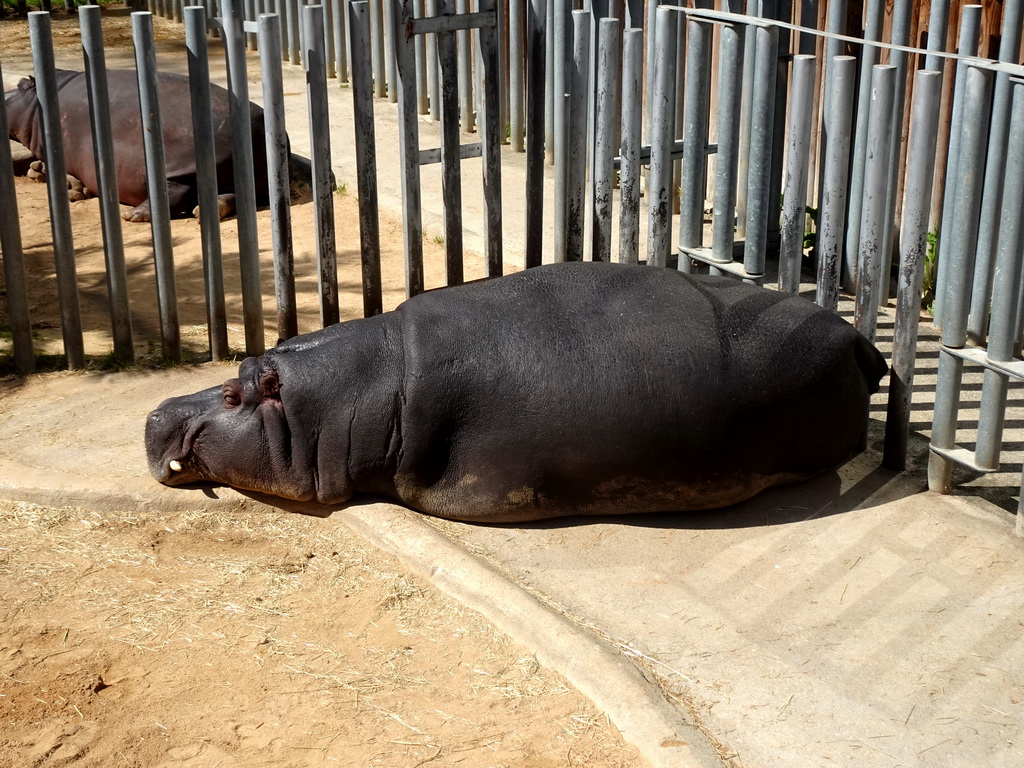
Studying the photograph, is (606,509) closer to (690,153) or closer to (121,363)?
(690,153)

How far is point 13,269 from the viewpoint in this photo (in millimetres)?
6023

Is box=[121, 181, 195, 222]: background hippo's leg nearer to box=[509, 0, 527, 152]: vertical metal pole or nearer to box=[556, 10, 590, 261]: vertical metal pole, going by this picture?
box=[509, 0, 527, 152]: vertical metal pole

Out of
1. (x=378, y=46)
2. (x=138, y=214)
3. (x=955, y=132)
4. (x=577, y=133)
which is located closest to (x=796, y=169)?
(x=955, y=132)

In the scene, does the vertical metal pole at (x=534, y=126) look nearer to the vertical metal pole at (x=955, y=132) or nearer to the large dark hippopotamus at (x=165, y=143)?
the vertical metal pole at (x=955, y=132)

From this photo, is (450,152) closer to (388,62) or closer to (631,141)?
(631,141)

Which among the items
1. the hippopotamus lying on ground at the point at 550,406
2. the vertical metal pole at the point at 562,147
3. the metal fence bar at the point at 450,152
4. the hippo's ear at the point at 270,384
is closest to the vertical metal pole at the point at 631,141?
the vertical metal pole at the point at 562,147

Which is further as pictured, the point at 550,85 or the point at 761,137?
the point at 550,85

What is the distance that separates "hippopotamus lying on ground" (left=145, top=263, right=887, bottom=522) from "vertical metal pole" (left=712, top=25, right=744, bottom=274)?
74 centimetres

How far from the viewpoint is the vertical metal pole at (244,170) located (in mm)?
5879

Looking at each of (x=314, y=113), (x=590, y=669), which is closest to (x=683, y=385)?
(x=590, y=669)

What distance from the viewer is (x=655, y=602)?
4.32 metres

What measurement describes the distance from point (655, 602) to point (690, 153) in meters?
2.36

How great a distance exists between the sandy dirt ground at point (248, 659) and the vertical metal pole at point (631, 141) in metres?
2.24

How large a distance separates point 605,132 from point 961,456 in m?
2.42
